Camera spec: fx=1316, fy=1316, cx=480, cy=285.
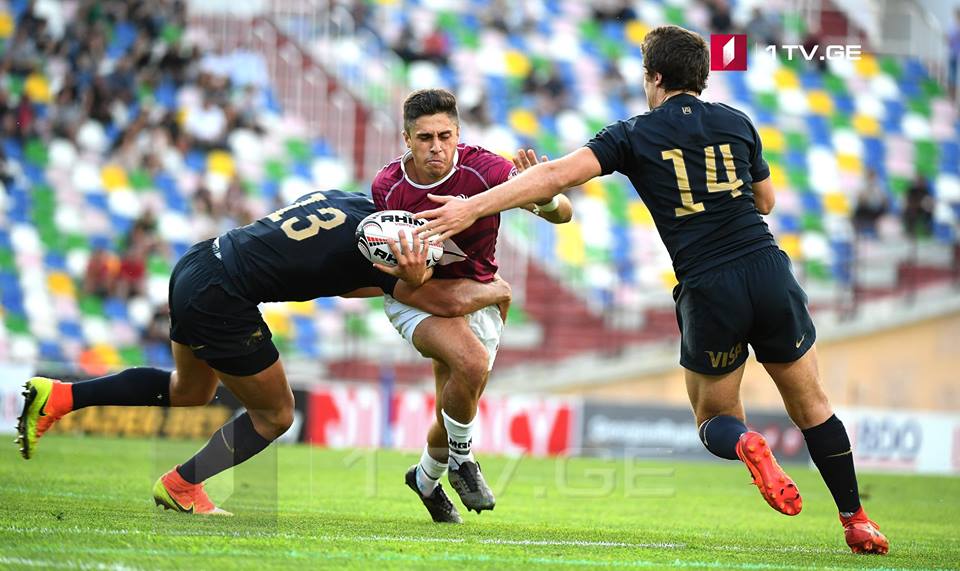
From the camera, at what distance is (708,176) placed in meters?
6.09

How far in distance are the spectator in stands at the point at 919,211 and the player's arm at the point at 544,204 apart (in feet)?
48.5

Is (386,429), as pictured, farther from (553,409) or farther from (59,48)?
(59,48)

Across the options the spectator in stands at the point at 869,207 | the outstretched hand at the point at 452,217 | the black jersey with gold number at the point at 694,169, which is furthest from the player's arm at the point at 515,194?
the spectator in stands at the point at 869,207

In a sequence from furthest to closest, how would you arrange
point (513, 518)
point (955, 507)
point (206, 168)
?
point (206, 168), point (955, 507), point (513, 518)

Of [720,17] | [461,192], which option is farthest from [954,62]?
[461,192]

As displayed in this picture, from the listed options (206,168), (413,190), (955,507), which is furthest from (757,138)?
(206,168)

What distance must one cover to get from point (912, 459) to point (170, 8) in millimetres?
13701

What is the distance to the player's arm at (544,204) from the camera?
6613 mm

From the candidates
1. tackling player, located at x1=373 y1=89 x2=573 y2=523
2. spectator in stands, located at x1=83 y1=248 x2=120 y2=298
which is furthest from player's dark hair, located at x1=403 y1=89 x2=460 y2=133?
spectator in stands, located at x1=83 y1=248 x2=120 y2=298

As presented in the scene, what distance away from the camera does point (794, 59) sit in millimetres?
22672

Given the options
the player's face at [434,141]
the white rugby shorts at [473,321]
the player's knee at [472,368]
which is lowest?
the player's knee at [472,368]

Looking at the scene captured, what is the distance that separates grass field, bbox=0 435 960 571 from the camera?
5234 mm

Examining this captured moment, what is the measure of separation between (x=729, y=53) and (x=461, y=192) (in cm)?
449

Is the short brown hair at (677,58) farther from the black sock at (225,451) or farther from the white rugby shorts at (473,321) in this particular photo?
the black sock at (225,451)
